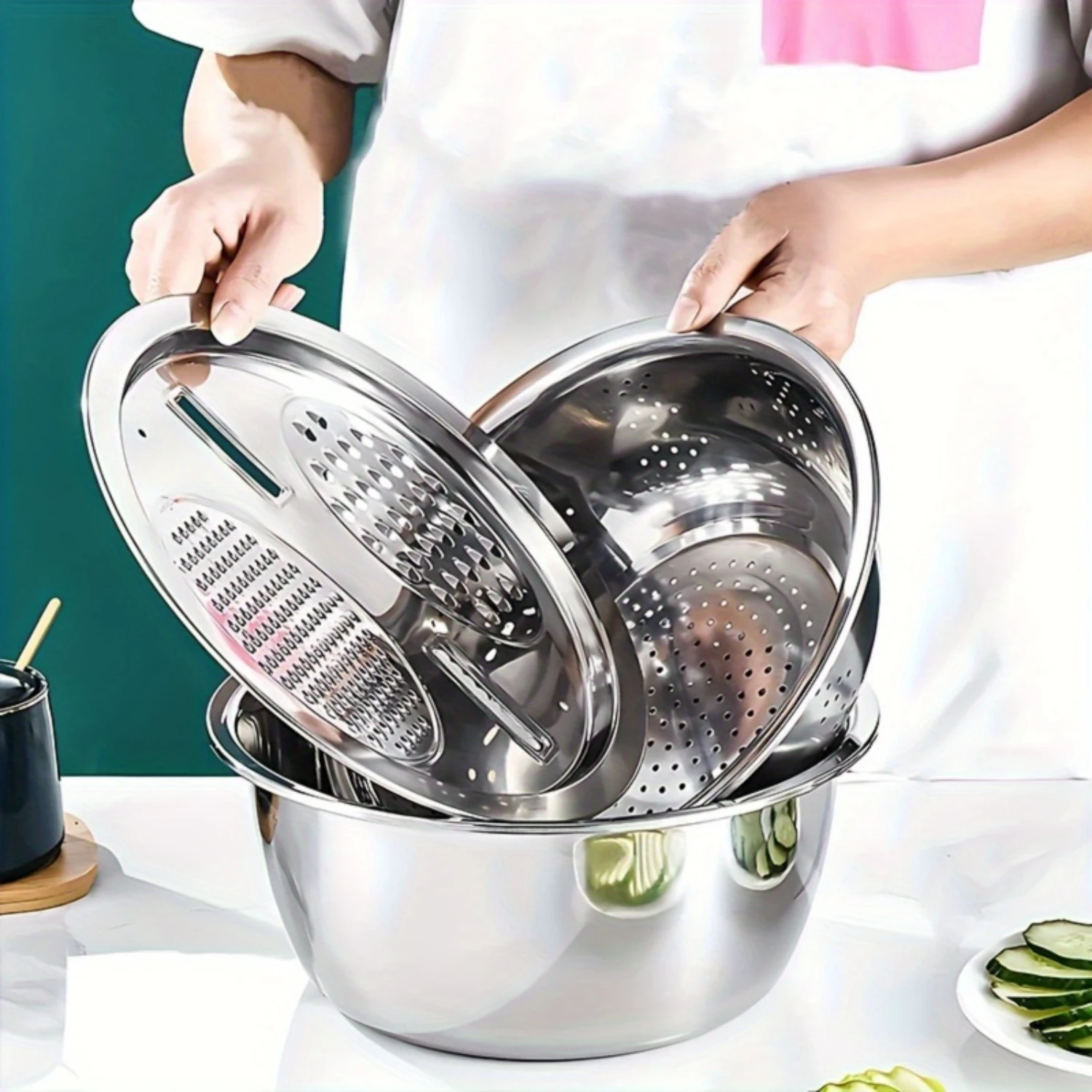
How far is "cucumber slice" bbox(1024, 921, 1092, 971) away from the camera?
0.68 m

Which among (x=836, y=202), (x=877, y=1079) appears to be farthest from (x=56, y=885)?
(x=836, y=202)

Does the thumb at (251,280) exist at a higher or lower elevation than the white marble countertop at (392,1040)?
higher

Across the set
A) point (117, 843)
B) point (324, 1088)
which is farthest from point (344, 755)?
point (117, 843)

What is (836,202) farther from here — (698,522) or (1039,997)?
(1039,997)

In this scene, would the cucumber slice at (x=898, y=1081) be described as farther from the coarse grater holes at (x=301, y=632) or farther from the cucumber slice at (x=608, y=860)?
the coarse grater holes at (x=301, y=632)

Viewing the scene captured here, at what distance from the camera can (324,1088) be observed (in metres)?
0.68

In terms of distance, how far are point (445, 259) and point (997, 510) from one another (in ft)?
1.37

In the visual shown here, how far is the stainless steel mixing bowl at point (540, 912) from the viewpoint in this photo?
0.63m

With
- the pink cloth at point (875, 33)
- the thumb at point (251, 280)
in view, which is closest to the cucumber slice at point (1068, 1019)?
the thumb at point (251, 280)

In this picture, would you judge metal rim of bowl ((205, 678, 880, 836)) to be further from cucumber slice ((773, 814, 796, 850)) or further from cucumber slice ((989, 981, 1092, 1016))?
cucumber slice ((989, 981, 1092, 1016))

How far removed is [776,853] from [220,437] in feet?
1.10

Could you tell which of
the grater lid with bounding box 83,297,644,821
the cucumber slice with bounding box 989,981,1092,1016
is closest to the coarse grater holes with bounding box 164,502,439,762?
the grater lid with bounding box 83,297,644,821

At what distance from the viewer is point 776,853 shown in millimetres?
679

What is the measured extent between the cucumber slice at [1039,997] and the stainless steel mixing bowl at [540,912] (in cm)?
10
